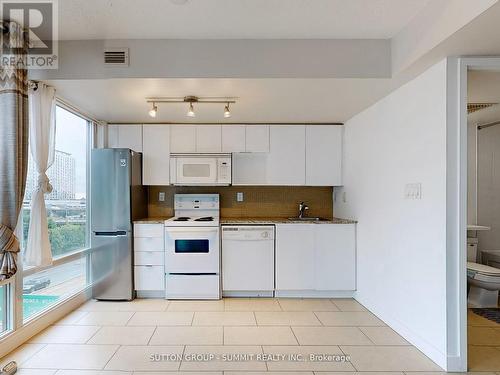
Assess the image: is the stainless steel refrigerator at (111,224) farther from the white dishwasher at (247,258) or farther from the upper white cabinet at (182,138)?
the white dishwasher at (247,258)

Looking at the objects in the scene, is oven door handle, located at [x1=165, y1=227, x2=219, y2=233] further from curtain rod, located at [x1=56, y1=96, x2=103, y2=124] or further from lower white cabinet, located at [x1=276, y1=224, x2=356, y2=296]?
curtain rod, located at [x1=56, y1=96, x2=103, y2=124]

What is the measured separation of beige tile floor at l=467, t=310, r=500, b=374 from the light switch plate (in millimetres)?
1259

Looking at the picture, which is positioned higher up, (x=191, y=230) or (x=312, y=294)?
(x=191, y=230)

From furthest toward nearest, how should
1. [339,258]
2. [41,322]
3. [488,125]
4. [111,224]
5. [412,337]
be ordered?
[488,125], [339,258], [111,224], [41,322], [412,337]

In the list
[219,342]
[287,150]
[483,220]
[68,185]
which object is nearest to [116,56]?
[68,185]

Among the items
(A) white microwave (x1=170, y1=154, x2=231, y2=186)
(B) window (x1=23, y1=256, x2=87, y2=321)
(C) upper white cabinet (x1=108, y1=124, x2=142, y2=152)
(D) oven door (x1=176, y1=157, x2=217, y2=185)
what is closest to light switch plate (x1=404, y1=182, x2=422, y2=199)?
(A) white microwave (x1=170, y1=154, x2=231, y2=186)

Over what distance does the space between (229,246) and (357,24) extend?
2607mm

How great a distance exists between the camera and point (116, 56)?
257 cm

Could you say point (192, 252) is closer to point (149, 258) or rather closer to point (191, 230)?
point (191, 230)

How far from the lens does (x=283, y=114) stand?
379 centimetres

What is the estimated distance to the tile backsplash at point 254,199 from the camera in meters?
4.52

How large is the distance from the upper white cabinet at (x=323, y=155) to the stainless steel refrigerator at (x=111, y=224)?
223 centimetres

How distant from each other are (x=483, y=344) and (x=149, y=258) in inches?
131
